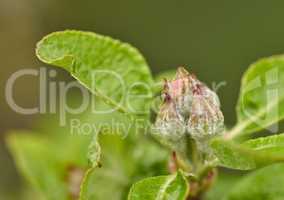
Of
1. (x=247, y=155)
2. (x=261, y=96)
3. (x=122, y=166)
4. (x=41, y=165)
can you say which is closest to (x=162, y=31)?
(x=41, y=165)

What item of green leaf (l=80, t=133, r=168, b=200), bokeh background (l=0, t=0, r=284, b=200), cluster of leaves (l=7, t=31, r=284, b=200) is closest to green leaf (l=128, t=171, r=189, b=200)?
cluster of leaves (l=7, t=31, r=284, b=200)

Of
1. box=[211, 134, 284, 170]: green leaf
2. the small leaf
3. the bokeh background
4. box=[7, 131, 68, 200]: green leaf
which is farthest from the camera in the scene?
the bokeh background

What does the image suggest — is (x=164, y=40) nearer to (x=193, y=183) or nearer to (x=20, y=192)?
(x=20, y=192)

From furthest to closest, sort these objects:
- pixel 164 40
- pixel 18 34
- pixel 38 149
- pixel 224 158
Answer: pixel 164 40 → pixel 18 34 → pixel 38 149 → pixel 224 158

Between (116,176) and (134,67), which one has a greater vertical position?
(134,67)

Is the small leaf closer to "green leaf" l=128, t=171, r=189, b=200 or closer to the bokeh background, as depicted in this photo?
"green leaf" l=128, t=171, r=189, b=200

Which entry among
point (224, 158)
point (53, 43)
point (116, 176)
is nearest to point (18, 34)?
point (116, 176)

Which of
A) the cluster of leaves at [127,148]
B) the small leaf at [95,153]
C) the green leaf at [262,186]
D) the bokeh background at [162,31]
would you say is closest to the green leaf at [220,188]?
the cluster of leaves at [127,148]

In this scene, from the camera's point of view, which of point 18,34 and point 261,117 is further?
point 18,34
